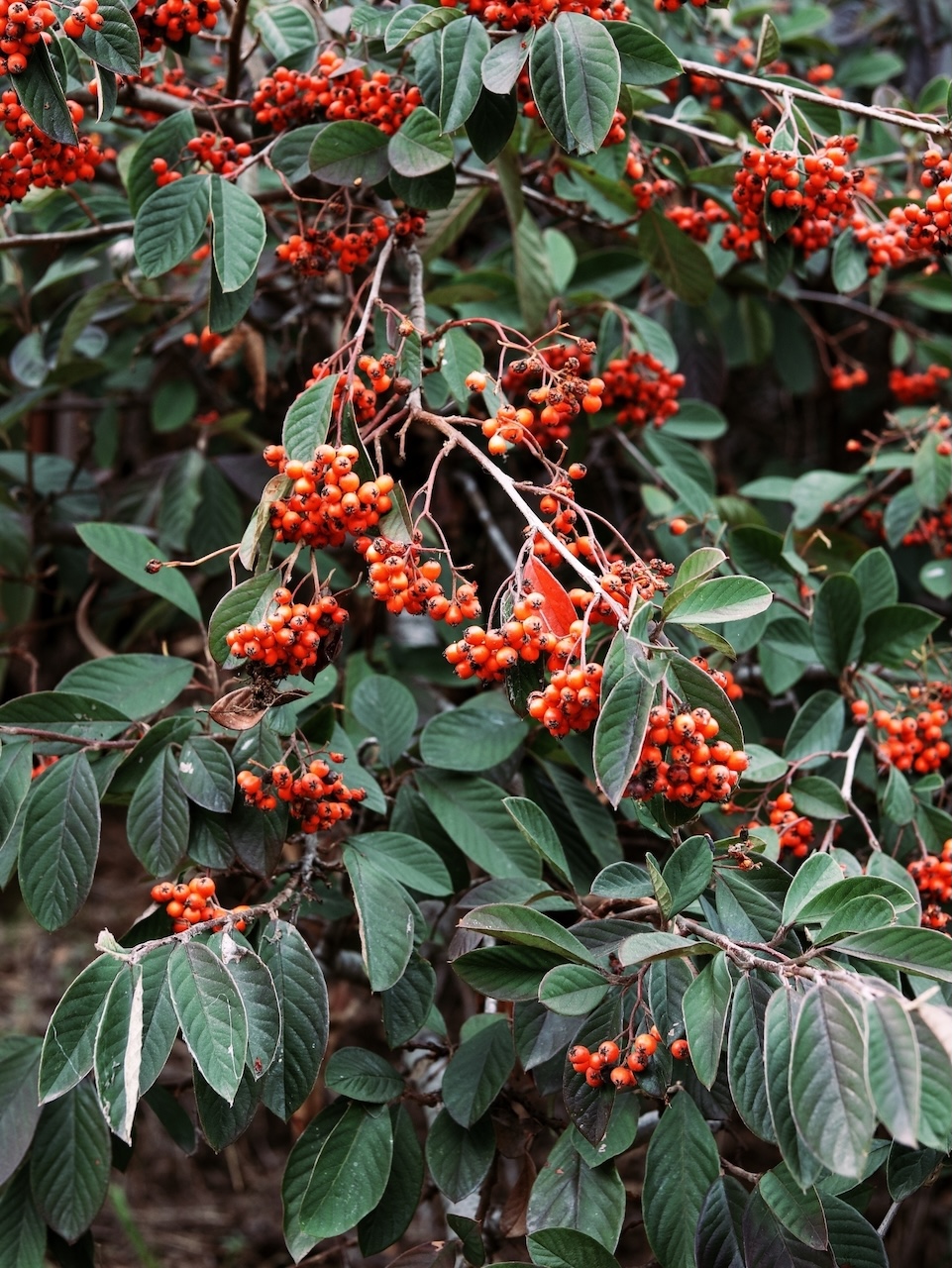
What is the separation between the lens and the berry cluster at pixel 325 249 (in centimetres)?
151

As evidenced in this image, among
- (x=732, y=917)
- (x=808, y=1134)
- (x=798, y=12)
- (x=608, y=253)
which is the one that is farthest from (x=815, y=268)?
(x=808, y=1134)

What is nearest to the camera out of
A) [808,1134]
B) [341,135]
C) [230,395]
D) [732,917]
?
[808,1134]

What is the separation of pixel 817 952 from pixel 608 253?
1.65 m

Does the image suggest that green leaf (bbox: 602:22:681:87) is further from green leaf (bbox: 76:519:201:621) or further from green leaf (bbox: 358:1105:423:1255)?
green leaf (bbox: 358:1105:423:1255)

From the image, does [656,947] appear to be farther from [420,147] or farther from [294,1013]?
[420,147]

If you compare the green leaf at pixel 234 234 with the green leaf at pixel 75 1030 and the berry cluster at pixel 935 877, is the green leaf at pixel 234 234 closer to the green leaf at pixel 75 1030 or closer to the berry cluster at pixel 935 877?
the green leaf at pixel 75 1030

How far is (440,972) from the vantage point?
7.15 ft

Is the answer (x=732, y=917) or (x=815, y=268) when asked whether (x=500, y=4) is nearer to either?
(x=732, y=917)

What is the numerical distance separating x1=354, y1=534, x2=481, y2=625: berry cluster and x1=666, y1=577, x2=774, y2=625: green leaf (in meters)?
0.21

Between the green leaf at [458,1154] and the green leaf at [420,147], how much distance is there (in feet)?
4.02

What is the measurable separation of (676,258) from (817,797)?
0.97 m

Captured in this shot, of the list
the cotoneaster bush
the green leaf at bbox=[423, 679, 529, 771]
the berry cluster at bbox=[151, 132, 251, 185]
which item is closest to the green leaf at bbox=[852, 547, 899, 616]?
the cotoneaster bush

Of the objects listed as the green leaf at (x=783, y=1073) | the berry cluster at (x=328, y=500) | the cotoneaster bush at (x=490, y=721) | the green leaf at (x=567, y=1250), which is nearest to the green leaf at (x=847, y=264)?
the cotoneaster bush at (x=490, y=721)

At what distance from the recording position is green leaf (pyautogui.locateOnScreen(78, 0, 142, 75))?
132cm
